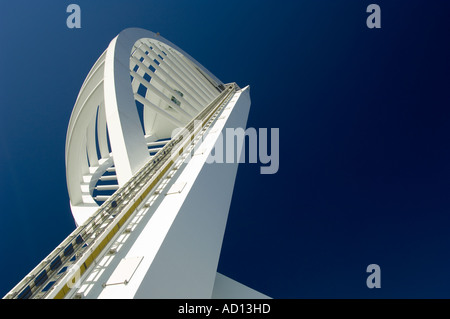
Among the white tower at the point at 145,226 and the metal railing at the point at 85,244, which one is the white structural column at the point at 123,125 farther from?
the metal railing at the point at 85,244

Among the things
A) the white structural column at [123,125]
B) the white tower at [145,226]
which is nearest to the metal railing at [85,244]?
the white tower at [145,226]

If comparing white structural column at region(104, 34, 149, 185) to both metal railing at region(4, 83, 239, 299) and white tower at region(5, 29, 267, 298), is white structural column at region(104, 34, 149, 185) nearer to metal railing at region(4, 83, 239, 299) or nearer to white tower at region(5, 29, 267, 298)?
white tower at region(5, 29, 267, 298)

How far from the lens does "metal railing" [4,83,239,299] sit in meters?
1.63

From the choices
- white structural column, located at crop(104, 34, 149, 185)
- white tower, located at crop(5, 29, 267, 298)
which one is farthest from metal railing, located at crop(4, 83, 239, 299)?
white structural column, located at crop(104, 34, 149, 185)

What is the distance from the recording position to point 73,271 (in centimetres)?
180

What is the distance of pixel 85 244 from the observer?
6.98 ft

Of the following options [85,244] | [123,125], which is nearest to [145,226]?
[85,244]

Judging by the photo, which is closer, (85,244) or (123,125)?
(85,244)

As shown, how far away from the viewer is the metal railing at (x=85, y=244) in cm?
163

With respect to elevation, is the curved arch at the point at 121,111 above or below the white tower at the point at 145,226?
above

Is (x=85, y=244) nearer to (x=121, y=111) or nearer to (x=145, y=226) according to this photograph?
(x=145, y=226)
